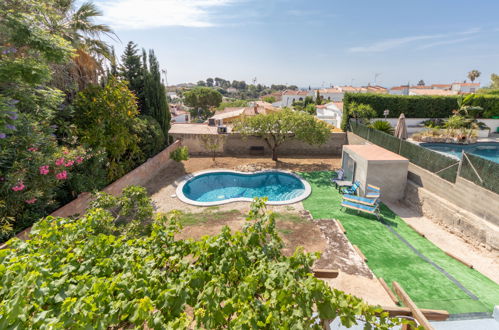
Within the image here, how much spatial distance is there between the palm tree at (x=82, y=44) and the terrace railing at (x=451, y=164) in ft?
59.5

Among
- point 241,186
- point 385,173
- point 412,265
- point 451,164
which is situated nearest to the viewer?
Result: point 412,265

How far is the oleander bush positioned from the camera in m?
2.61

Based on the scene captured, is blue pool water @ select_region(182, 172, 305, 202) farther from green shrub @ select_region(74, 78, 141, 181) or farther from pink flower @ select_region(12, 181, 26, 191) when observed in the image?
pink flower @ select_region(12, 181, 26, 191)

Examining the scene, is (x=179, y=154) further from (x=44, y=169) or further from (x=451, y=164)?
(x=451, y=164)

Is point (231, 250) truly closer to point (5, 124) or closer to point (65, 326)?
point (65, 326)

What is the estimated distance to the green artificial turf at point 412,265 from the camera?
23.6 feet

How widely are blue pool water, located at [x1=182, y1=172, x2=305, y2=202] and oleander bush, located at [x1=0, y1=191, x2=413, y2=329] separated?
10904mm

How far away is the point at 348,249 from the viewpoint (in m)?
9.34

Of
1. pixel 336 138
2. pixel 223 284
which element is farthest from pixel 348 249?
pixel 336 138

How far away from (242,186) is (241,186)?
0.07 m

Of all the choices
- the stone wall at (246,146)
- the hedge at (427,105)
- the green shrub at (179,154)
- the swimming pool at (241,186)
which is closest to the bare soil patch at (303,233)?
the swimming pool at (241,186)

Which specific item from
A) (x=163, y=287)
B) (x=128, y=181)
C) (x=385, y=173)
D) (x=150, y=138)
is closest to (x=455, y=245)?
(x=385, y=173)

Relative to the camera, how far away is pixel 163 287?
331 centimetres

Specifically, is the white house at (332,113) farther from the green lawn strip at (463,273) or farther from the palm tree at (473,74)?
the palm tree at (473,74)
